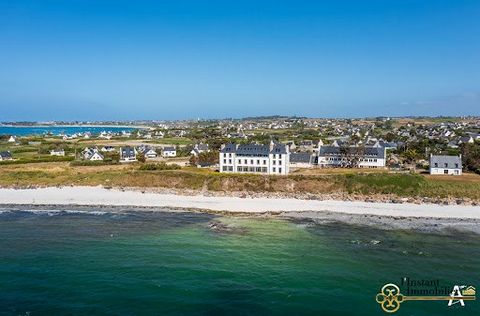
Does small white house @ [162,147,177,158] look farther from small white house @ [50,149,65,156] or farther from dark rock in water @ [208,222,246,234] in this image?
dark rock in water @ [208,222,246,234]

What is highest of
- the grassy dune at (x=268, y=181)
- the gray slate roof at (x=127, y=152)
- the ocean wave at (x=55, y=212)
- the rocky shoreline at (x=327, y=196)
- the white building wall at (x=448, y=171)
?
the gray slate roof at (x=127, y=152)

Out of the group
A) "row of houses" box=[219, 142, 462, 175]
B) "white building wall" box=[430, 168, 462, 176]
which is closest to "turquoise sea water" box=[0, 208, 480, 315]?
"row of houses" box=[219, 142, 462, 175]

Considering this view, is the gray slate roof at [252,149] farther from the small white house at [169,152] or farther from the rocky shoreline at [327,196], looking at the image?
the small white house at [169,152]

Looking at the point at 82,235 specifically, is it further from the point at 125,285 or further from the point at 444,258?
the point at 444,258

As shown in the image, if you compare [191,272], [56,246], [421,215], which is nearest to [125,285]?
[191,272]

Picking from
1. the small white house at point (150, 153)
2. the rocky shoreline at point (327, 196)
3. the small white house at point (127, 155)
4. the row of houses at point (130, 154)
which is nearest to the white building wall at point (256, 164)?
the rocky shoreline at point (327, 196)

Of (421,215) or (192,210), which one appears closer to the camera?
(421,215)
